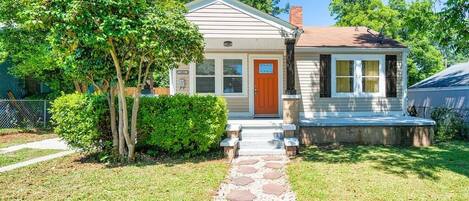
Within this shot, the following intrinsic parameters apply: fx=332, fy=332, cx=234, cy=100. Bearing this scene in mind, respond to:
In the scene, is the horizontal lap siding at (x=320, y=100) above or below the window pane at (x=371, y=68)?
below

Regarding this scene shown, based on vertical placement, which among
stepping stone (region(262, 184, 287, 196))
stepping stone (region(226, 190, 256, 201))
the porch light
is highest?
the porch light

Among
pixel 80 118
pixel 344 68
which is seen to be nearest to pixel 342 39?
pixel 344 68

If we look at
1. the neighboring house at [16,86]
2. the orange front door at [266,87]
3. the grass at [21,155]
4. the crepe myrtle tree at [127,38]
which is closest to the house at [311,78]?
the orange front door at [266,87]

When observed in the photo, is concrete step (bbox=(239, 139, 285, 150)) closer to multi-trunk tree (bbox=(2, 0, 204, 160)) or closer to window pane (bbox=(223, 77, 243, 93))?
multi-trunk tree (bbox=(2, 0, 204, 160))

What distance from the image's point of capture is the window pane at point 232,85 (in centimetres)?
1180

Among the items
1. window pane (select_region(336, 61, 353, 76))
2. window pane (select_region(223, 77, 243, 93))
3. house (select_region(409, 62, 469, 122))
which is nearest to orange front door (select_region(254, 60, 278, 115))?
window pane (select_region(223, 77, 243, 93))

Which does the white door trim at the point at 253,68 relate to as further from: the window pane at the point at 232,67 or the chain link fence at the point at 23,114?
the chain link fence at the point at 23,114

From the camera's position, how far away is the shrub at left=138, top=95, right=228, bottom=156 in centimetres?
755

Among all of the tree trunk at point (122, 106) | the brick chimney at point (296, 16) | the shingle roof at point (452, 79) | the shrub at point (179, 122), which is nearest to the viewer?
the tree trunk at point (122, 106)

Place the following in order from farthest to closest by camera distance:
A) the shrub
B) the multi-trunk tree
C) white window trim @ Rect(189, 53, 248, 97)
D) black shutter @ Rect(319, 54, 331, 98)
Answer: white window trim @ Rect(189, 53, 248, 97) → black shutter @ Rect(319, 54, 331, 98) → the shrub → the multi-trunk tree

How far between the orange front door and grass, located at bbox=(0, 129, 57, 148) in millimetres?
7527

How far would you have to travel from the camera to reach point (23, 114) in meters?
13.8

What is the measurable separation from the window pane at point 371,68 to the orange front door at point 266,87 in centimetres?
308

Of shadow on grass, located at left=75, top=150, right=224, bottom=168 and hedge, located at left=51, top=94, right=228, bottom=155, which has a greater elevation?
hedge, located at left=51, top=94, right=228, bottom=155
